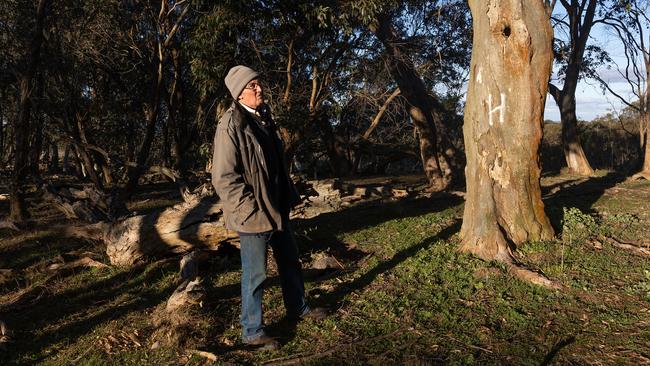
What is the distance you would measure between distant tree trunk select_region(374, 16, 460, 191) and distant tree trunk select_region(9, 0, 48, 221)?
251 inches

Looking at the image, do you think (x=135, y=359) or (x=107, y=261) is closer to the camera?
(x=135, y=359)

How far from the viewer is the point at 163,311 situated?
4.64m

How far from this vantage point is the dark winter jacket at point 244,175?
3.62m

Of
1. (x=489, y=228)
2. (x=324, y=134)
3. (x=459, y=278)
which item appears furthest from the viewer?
(x=324, y=134)

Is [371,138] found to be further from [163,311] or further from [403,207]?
[163,311]

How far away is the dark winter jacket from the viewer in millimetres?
3623

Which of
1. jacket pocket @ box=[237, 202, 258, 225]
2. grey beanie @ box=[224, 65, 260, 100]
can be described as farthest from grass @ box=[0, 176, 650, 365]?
grey beanie @ box=[224, 65, 260, 100]

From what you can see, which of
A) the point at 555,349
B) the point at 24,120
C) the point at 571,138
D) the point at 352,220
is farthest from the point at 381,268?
the point at 571,138

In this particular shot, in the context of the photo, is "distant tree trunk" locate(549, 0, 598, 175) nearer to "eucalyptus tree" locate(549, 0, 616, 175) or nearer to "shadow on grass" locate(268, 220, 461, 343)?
"eucalyptus tree" locate(549, 0, 616, 175)

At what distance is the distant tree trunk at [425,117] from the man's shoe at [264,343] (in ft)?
28.3

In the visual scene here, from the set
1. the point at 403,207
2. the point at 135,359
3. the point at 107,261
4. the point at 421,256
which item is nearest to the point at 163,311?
the point at 135,359

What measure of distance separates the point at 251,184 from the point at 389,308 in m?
1.61

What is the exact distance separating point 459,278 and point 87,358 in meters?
3.17

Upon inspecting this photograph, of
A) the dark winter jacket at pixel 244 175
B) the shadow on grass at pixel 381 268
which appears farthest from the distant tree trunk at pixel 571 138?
the dark winter jacket at pixel 244 175
